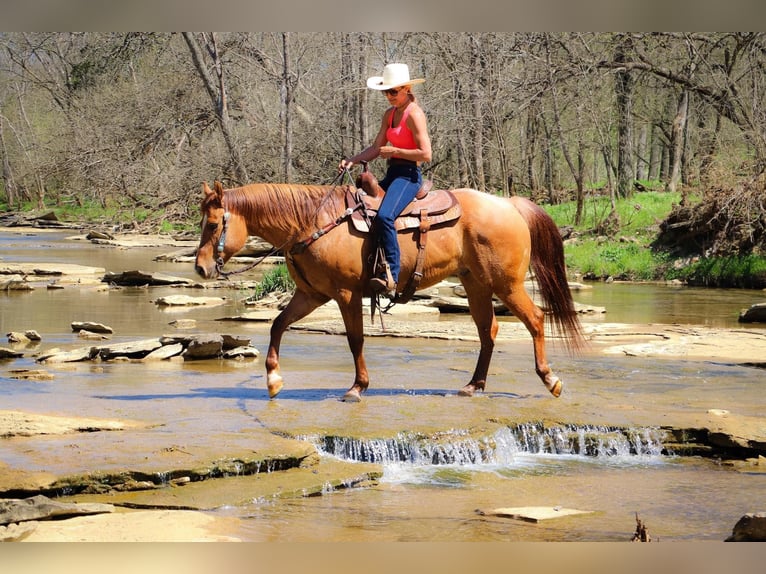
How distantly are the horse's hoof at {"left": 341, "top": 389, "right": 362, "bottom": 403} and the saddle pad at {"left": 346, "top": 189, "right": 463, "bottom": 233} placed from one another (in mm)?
1183

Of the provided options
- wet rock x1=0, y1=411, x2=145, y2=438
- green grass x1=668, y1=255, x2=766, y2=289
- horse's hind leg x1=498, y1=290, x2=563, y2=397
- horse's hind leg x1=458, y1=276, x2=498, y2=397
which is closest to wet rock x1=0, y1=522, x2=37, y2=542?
wet rock x1=0, y1=411, x2=145, y2=438

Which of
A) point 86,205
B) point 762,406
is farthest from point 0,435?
point 86,205

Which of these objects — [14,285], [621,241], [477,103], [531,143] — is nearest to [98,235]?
[531,143]

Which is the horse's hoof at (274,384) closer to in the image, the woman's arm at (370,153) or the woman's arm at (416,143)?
the woman's arm at (370,153)

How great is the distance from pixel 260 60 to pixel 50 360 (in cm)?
1550

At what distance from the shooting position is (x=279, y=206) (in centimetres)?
804

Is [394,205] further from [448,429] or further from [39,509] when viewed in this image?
[39,509]

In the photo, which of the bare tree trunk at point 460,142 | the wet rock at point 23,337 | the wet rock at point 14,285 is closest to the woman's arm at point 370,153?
the wet rock at point 23,337

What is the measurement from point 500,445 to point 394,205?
194 centimetres

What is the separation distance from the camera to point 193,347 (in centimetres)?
1036

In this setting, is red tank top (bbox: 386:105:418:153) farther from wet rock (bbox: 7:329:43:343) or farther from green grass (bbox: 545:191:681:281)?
green grass (bbox: 545:191:681:281)

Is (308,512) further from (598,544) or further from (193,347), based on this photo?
(193,347)
